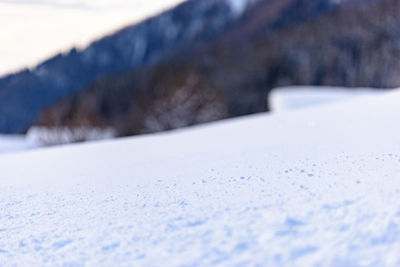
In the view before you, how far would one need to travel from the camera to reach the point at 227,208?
1.87 meters

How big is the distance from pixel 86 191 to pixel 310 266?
167 cm

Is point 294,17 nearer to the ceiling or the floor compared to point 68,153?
nearer to the ceiling

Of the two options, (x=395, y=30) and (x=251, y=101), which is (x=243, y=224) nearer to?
(x=395, y=30)

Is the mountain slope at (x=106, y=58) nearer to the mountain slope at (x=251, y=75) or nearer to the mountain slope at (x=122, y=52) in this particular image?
the mountain slope at (x=122, y=52)

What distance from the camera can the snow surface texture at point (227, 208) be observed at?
145 centimetres

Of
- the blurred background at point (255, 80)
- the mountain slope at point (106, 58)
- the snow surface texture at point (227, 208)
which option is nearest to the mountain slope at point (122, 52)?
the mountain slope at point (106, 58)

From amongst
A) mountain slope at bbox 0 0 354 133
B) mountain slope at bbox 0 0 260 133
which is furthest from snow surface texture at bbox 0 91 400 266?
mountain slope at bbox 0 0 260 133

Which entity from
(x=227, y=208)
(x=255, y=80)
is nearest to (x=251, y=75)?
(x=255, y=80)

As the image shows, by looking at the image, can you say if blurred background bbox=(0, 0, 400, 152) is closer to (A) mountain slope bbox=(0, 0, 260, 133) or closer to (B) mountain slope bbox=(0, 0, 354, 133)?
(B) mountain slope bbox=(0, 0, 354, 133)

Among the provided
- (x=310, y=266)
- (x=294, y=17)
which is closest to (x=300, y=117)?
(x=310, y=266)

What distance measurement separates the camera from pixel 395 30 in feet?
64.7

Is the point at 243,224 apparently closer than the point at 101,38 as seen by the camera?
Yes

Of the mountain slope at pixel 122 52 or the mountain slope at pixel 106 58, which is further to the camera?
the mountain slope at pixel 106 58

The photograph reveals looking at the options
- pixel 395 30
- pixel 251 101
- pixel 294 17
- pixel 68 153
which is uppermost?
pixel 294 17
